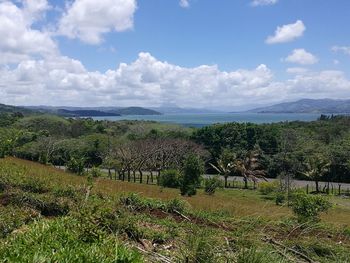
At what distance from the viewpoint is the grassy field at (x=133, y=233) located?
14.2 feet

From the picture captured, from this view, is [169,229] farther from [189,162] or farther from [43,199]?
[189,162]

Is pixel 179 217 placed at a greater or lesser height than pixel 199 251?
lesser

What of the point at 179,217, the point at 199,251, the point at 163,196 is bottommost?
the point at 163,196

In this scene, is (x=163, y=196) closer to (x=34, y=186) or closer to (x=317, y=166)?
(x=34, y=186)

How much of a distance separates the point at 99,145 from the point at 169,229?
57.0m

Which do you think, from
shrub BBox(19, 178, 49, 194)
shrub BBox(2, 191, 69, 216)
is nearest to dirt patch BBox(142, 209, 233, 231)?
shrub BBox(2, 191, 69, 216)

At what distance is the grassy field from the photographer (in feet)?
14.2

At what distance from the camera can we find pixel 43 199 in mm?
8367

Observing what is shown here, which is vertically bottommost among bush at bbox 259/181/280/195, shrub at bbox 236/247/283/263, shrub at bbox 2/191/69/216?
bush at bbox 259/181/280/195

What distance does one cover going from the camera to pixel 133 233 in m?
6.51

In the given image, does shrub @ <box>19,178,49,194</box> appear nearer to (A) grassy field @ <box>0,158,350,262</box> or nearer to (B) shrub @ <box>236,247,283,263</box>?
(A) grassy field @ <box>0,158,350,262</box>

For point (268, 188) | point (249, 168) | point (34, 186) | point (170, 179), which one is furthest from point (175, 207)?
point (249, 168)

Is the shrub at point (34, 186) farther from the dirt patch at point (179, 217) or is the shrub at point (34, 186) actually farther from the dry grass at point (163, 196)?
the dirt patch at point (179, 217)

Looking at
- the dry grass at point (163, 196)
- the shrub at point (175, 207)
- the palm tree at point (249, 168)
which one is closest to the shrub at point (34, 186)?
the dry grass at point (163, 196)
